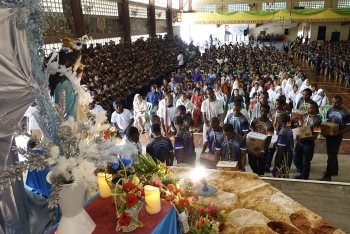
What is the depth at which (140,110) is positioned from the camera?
294 inches

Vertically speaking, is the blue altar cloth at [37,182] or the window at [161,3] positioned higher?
the window at [161,3]

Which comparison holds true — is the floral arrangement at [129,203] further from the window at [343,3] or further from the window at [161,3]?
the window at [343,3]

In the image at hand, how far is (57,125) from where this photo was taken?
5.55ft

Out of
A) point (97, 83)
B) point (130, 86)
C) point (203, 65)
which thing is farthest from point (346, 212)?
point (203, 65)

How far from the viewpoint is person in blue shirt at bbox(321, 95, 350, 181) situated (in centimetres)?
488

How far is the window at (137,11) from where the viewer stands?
17719 mm

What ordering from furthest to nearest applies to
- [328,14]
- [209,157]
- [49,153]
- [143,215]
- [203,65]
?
[328,14] < [203,65] < [209,157] < [143,215] < [49,153]

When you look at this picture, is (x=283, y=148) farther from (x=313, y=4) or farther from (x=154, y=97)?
(x=313, y=4)

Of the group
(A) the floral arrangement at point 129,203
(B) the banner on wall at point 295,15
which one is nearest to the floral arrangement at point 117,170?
(A) the floral arrangement at point 129,203

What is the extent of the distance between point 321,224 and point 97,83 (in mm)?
7348

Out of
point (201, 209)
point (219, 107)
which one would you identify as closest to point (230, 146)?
point (201, 209)

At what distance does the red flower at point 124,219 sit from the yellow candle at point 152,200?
0.79 ft

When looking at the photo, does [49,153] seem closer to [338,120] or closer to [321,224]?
[321,224]

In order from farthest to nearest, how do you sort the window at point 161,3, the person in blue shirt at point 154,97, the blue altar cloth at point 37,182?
1. the window at point 161,3
2. the person in blue shirt at point 154,97
3. the blue altar cloth at point 37,182
